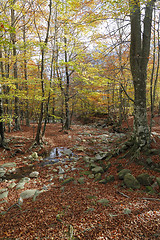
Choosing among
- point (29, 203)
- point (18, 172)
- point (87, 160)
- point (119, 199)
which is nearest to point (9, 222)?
point (29, 203)

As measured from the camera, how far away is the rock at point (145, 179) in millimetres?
3646

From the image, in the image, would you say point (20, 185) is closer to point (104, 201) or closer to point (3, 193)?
point (3, 193)

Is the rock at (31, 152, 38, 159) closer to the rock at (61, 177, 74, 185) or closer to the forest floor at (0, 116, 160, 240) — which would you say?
the forest floor at (0, 116, 160, 240)

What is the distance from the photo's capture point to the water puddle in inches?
263

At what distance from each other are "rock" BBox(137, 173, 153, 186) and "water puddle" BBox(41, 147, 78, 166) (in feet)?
12.1

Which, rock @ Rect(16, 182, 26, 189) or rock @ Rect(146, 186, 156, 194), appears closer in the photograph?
rock @ Rect(146, 186, 156, 194)

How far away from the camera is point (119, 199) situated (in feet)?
10.1

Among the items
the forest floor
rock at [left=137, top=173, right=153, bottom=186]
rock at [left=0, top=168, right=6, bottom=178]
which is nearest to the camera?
the forest floor

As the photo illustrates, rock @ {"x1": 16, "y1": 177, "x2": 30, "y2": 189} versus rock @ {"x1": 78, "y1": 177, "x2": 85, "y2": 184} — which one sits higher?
rock @ {"x1": 78, "y1": 177, "x2": 85, "y2": 184}

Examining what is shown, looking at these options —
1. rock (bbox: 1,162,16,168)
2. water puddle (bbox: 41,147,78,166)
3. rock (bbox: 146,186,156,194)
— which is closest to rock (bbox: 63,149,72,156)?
water puddle (bbox: 41,147,78,166)

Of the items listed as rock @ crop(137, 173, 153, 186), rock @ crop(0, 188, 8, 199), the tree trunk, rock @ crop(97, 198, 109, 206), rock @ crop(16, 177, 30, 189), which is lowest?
rock @ crop(16, 177, 30, 189)

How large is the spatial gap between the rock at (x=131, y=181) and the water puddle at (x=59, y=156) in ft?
11.2

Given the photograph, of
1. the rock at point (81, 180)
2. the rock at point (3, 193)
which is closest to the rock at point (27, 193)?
the rock at point (3, 193)

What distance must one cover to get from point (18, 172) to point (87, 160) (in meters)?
3.19
